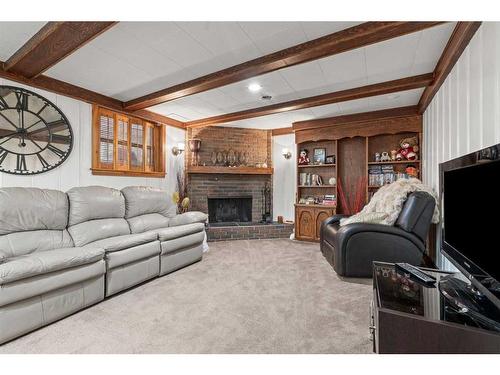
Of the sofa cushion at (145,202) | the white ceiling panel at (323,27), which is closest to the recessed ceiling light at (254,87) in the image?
the white ceiling panel at (323,27)

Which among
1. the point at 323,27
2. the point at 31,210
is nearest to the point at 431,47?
the point at 323,27

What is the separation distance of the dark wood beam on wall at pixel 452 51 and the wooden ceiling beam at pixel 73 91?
3.81 meters

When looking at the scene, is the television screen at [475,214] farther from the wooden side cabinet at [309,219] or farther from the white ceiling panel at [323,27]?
the wooden side cabinet at [309,219]

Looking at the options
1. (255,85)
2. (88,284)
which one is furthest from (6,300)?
(255,85)

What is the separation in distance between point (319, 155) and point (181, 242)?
3019 millimetres

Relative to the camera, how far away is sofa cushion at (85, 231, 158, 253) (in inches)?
91.3

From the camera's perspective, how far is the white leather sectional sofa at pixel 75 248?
1.70 metres

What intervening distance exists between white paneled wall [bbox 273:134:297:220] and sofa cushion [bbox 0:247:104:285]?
365 cm

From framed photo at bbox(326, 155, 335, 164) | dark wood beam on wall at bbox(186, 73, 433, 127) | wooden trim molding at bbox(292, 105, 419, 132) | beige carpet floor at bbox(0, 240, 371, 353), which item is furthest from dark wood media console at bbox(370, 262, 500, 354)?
framed photo at bbox(326, 155, 335, 164)

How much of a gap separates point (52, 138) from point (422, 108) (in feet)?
15.6

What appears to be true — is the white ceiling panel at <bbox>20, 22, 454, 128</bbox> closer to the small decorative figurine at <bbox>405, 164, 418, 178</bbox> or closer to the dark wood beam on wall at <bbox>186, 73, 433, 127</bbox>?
the dark wood beam on wall at <bbox>186, 73, 433, 127</bbox>

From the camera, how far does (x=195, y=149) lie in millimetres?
4926

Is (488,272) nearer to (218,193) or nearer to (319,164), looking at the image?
(319,164)

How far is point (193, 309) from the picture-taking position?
2.05 metres
